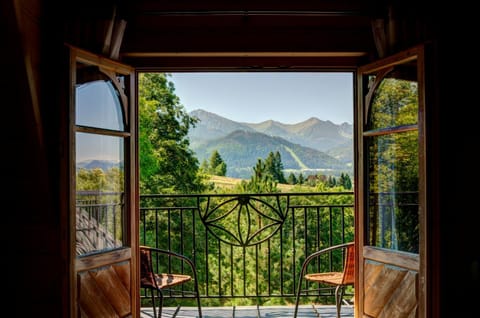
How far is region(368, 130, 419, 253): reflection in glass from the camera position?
260 cm

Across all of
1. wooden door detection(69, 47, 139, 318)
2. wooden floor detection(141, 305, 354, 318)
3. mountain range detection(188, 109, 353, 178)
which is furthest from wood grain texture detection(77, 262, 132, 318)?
mountain range detection(188, 109, 353, 178)

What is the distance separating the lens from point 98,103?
278 centimetres

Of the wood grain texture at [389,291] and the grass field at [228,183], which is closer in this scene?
the wood grain texture at [389,291]

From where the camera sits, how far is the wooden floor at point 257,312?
3756mm

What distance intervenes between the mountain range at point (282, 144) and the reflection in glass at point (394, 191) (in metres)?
4.69

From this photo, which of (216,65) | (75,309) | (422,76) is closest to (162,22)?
(216,65)

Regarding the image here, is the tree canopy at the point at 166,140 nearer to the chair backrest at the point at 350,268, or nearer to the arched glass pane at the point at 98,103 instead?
the arched glass pane at the point at 98,103

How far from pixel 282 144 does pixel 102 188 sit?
597 centimetres

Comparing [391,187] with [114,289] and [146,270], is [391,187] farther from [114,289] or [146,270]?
[114,289]

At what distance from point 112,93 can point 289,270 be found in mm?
6958
